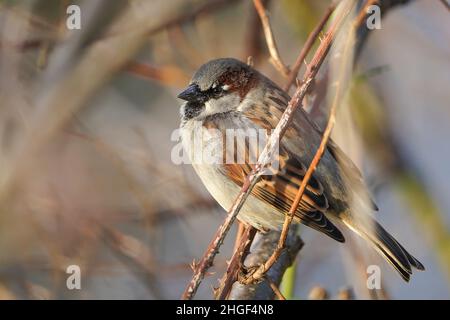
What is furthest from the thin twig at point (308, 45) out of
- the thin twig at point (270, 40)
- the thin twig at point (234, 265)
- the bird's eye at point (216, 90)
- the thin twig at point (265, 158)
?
the thin twig at point (234, 265)

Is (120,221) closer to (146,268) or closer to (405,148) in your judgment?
(146,268)

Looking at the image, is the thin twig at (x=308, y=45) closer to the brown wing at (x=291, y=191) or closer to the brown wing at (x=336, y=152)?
the brown wing at (x=336, y=152)

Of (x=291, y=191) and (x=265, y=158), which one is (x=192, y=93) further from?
(x=265, y=158)

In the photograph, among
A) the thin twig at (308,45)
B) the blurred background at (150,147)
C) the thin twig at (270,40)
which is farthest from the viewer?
the thin twig at (270,40)

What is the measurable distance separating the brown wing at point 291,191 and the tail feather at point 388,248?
0.12 meters

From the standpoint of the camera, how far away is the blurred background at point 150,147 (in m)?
2.61

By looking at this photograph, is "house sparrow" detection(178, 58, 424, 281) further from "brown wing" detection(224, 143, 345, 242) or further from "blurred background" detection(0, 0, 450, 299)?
"blurred background" detection(0, 0, 450, 299)

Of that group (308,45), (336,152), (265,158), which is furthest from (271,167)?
(265,158)

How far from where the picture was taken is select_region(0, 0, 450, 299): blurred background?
261 cm

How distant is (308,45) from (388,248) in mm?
843

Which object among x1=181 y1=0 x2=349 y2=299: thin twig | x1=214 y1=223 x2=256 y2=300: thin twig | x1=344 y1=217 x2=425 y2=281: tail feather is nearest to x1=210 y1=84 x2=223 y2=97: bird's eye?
x1=214 y1=223 x2=256 y2=300: thin twig

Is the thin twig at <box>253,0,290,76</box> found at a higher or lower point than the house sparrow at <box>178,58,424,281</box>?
higher

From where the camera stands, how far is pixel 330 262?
4078 millimetres
